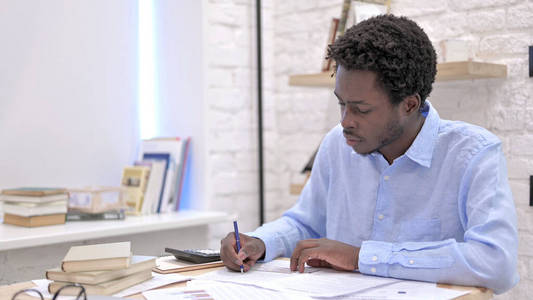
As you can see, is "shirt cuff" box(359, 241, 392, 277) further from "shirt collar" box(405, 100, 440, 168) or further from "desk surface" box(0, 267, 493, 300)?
"shirt collar" box(405, 100, 440, 168)

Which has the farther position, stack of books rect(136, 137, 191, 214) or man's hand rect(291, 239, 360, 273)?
stack of books rect(136, 137, 191, 214)

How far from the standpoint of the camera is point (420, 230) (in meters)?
1.57

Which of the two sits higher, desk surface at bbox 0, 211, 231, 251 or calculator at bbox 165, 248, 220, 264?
calculator at bbox 165, 248, 220, 264

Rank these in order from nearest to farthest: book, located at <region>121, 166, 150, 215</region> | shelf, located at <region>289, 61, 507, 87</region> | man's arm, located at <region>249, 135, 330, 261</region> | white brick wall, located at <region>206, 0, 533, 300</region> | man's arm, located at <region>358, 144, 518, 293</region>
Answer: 1. man's arm, located at <region>358, 144, 518, 293</region>
2. man's arm, located at <region>249, 135, 330, 261</region>
3. shelf, located at <region>289, 61, 507, 87</region>
4. white brick wall, located at <region>206, 0, 533, 300</region>
5. book, located at <region>121, 166, 150, 215</region>

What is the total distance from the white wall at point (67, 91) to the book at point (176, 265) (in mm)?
1234

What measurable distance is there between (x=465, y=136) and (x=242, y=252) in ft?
1.95

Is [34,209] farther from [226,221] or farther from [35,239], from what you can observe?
[226,221]

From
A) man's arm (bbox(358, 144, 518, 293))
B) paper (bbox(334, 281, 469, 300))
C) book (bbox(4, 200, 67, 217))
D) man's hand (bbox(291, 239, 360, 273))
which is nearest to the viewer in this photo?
paper (bbox(334, 281, 469, 300))

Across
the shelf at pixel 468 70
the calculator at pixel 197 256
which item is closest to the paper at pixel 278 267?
the calculator at pixel 197 256

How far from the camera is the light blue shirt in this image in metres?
1.34

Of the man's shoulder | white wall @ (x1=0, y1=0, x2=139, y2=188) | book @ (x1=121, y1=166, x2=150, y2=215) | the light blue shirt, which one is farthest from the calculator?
white wall @ (x1=0, y1=0, x2=139, y2=188)

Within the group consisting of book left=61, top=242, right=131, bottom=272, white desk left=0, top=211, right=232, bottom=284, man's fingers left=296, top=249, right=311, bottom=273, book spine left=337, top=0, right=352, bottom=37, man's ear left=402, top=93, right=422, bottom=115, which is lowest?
white desk left=0, top=211, right=232, bottom=284

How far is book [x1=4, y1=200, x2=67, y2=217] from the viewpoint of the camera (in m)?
2.29

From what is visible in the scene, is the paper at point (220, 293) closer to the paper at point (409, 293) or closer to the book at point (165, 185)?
the paper at point (409, 293)
